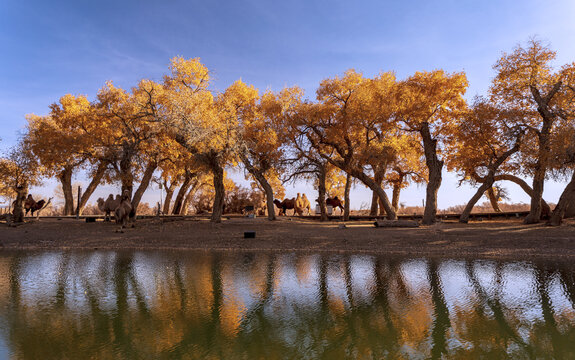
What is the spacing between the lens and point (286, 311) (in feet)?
24.1

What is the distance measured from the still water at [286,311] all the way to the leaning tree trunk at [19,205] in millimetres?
19644

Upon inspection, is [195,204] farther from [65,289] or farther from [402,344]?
[402,344]

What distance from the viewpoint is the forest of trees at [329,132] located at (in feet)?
79.1

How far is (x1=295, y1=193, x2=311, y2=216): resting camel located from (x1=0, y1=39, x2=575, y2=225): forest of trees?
8.13 meters

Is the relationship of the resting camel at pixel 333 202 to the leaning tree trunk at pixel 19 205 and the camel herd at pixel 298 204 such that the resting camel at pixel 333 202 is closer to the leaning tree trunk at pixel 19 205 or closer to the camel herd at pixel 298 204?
the camel herd at pixel 298 204

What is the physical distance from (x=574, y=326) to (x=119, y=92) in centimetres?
3447

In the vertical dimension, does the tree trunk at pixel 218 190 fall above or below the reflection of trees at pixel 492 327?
above

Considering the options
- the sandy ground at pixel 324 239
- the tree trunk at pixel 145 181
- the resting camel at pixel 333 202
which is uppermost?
the tree trunk at pixel 145 181

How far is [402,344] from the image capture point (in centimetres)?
562

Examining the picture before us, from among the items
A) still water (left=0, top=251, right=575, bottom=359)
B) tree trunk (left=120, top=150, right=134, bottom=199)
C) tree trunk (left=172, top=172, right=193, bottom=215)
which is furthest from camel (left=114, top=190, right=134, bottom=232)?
tree trunk (left=172, top=172, right=193, bottom=215)

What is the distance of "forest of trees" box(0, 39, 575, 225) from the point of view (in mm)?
24109

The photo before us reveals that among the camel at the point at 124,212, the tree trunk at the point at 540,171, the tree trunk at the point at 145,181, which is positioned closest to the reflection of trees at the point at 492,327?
the tree trunk at the point at 540,171

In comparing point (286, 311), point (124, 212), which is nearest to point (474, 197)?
point (286, 311)

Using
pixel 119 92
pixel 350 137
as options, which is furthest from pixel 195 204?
pixel 350 137
